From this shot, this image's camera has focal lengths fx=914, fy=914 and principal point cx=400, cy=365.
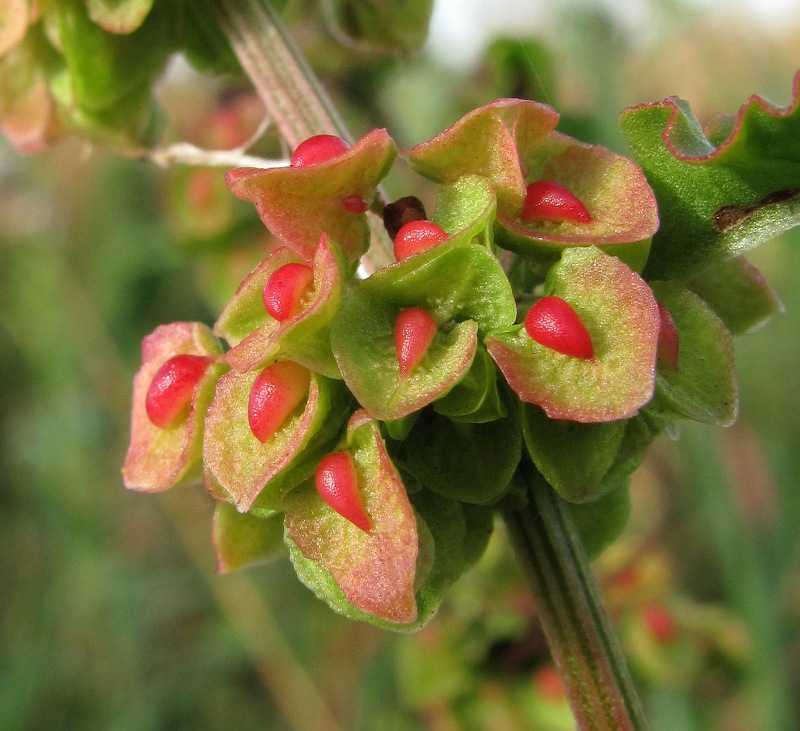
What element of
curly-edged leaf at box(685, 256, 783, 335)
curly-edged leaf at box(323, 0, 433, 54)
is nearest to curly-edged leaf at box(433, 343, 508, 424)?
curly-edged leaf at box(685, 256, 783, 335)

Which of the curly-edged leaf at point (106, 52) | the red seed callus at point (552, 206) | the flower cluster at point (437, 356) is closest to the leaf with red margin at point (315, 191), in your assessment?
the flower cluster at point (437, 356)

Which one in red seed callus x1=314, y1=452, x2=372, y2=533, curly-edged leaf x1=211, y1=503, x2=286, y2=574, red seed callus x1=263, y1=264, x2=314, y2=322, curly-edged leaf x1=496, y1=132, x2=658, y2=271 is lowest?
curly-edged leaf x1=211, y1=503, x2=286, y2=574

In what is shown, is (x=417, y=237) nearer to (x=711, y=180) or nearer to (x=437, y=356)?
(x=437, y=356)

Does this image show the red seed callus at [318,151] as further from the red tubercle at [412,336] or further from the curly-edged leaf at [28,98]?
the curly-edged leaf at [28,98]

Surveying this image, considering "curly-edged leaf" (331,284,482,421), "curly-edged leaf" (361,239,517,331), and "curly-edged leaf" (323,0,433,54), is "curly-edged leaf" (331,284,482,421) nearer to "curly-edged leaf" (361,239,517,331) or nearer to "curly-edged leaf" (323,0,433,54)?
"curly-edged leaf" (361,239,517,331)

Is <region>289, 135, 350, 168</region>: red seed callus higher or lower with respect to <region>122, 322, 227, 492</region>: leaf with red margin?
higher

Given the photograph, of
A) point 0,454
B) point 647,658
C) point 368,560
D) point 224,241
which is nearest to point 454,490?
point 368,560
